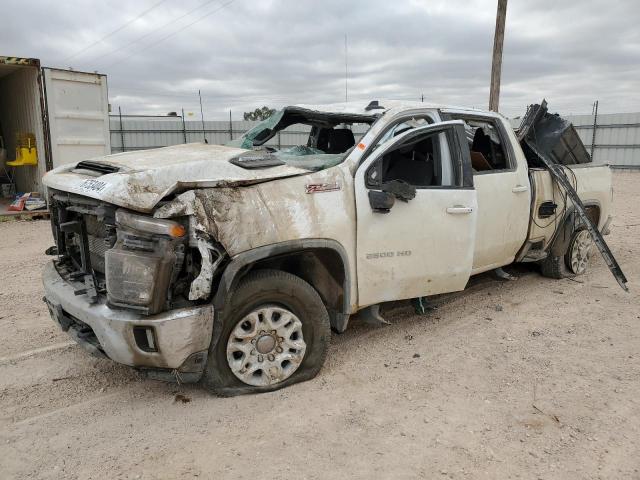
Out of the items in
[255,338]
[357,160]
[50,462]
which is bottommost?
[50,462]

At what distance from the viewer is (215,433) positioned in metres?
2.98

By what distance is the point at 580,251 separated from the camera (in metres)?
6.14

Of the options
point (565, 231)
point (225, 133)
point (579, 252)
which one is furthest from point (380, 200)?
point (225, 133)

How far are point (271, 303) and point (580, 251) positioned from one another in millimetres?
4399

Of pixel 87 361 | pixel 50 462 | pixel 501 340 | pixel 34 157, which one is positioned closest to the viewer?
pixel 50 462

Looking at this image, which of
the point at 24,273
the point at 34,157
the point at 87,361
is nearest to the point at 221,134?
the point at 34,157

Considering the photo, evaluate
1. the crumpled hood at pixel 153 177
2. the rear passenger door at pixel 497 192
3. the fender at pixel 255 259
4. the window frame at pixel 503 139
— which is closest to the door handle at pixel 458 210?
the rear passenger door at pixel 497 192

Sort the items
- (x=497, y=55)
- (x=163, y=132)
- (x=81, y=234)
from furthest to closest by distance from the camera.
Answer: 1. (x=163, y=132)
2. (x=497, y=55)
3. (x=81, y=234)

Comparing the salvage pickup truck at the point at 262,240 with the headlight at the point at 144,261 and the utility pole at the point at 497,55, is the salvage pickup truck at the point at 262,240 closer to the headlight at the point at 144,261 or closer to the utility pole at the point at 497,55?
the headlight at the point at 144,261

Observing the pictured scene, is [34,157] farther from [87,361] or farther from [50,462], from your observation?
[50,462]

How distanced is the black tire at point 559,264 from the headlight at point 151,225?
4539 mm

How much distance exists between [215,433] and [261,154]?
177cm

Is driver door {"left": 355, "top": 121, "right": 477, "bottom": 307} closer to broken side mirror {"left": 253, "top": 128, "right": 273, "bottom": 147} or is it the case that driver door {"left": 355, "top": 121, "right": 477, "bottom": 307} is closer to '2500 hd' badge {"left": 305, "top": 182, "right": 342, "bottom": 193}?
'2500 hd' badge {"left": 305, "top": 182, "right": 342, "bottom": 193}

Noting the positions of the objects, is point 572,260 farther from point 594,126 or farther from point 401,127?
point 594,126
